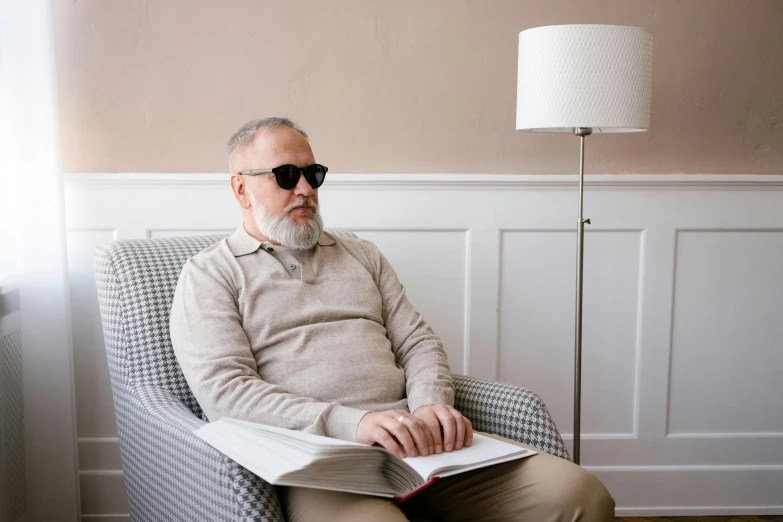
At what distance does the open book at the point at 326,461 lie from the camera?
1188 mm

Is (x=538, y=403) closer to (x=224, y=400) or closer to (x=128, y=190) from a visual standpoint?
(x=224, y=400)

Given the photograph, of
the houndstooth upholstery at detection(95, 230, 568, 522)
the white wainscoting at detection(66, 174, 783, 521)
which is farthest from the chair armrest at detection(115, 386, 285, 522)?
the white wainscoting at detection(66, 174, 783, 521)

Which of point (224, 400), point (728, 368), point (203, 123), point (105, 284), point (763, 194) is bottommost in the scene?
point (728, 368)

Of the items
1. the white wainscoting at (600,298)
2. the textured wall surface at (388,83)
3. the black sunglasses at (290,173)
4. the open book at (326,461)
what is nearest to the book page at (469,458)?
the open book at (326,461)

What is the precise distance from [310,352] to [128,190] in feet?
3.24

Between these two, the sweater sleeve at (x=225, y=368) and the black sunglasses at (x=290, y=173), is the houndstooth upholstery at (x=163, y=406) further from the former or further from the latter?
the black sunglasses at (x=290, y=173)

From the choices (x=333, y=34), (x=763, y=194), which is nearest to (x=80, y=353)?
(x=333, y=34)

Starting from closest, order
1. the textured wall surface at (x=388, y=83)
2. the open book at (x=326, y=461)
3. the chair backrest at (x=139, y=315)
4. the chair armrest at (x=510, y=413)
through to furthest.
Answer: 1. the open book at (x=326, y=461)
2. the chair armrest at (x=510, y=413)
3. the chair backrest at (x=139, y=315)
4. the textured wall surface at (x=388, y=83)

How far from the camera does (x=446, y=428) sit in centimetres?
149

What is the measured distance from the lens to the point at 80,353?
2.42 m

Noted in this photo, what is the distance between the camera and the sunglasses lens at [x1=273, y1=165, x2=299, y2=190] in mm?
1803

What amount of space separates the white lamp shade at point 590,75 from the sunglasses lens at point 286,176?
0.65 m

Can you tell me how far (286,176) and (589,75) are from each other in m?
0.79

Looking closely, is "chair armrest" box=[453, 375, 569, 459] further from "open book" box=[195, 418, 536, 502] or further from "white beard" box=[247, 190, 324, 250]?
"white beard" box=[247, 190, 324, 250]
